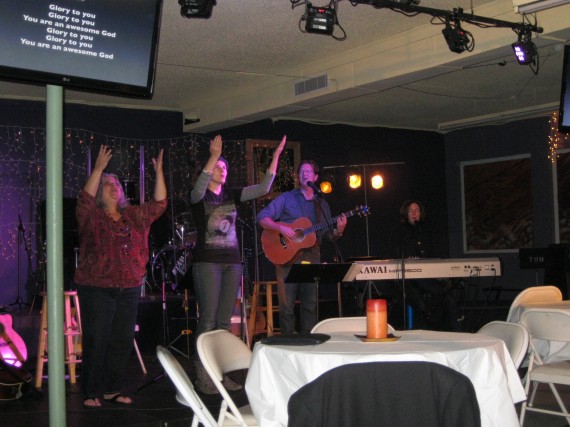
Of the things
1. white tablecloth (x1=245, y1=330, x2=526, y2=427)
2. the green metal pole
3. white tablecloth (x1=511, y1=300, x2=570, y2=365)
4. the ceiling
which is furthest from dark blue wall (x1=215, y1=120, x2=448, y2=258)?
the green metal pole

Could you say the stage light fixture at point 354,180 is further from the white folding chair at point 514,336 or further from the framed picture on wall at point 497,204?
the white folding chair at point 514,336

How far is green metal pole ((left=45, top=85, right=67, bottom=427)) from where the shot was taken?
2.58 meters

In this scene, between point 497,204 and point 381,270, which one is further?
point 497,204

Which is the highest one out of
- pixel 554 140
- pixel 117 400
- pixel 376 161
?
pixel 554 140

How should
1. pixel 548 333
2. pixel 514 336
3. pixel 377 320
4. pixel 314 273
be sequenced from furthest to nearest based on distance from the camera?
pixel 314 273 < pixel 548 333 < pixel 514 336 < pixel 377 320

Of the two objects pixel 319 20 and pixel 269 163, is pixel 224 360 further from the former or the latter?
pixel 269 163

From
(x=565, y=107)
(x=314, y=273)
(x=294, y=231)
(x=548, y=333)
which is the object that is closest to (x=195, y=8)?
(x=294, y=231)

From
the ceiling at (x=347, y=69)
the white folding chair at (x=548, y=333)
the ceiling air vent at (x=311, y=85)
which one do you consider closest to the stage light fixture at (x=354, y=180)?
the ceiling at (x=347, y=69)

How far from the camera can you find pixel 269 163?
10984 millimetres

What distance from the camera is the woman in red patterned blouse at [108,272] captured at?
520cm

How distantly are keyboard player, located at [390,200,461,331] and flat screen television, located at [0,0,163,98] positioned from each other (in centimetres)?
507

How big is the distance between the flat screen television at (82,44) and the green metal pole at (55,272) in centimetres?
32

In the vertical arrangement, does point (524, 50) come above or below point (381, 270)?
above

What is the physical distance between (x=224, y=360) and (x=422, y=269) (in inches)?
159
